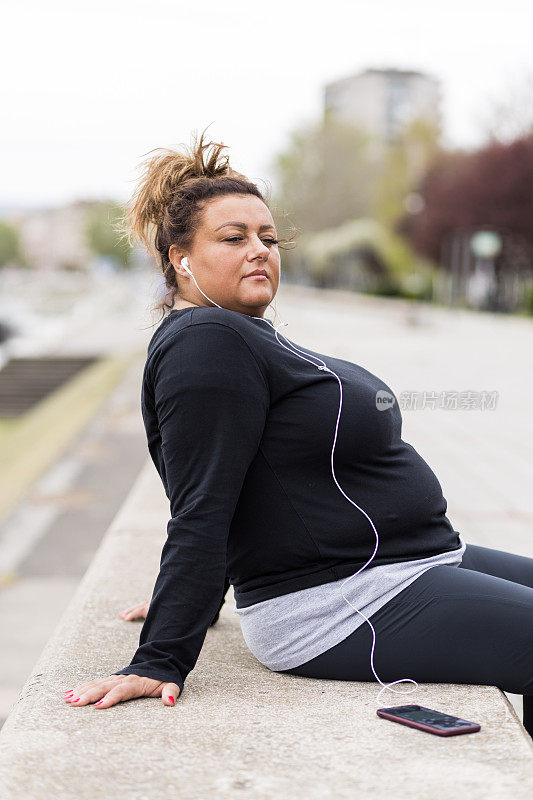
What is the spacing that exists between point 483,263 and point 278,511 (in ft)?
140

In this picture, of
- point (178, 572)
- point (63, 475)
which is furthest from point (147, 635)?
point (63, 475)

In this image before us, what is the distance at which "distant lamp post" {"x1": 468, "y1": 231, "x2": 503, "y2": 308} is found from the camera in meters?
40.6

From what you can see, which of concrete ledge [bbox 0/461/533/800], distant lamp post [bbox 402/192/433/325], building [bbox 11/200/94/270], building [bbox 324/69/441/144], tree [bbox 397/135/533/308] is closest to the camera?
concrete ledge [bbox 0/461/533/800]

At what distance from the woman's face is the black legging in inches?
31.8

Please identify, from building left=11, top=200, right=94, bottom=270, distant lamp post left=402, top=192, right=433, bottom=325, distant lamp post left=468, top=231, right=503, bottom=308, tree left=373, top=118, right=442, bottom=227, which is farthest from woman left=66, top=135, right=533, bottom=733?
building left=11, top=200, right=94, bottom=270

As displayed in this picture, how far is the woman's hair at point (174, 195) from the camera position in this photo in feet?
8.06

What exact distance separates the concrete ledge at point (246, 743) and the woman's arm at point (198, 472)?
17 centimetres

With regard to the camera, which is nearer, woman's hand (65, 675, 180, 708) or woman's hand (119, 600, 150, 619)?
woman's hand (65, 675, 180, 708)

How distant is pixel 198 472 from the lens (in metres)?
2.18

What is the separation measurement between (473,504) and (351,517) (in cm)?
400

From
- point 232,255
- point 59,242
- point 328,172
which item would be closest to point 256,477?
point 232,255

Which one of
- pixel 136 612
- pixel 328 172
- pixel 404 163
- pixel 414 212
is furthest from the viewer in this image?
pixel 328 172

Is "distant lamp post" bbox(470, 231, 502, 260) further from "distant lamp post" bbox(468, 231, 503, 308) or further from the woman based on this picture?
the woman

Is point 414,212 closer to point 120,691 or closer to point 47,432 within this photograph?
point 47,432
